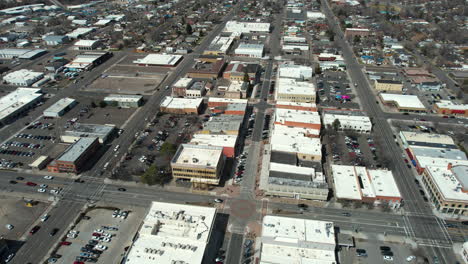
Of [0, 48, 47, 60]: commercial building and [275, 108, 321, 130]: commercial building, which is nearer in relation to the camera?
[275, 108, 321, 130]: commercial building

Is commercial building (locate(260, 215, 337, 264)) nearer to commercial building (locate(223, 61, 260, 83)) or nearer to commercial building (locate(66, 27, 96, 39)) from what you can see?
commercial building (locate(223, 61, 260, 83))

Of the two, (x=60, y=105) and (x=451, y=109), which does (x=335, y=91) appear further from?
(x=60, y=105)

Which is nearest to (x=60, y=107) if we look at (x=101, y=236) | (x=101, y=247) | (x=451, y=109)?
(x=101, y=236)

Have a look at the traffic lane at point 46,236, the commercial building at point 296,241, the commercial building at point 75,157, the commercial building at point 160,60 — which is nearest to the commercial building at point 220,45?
the commercial building at point 160,60

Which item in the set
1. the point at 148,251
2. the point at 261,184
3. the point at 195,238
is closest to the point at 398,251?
the point at 261,184

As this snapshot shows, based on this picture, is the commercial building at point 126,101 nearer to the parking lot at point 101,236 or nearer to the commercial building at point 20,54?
the parking lot at point 101,236

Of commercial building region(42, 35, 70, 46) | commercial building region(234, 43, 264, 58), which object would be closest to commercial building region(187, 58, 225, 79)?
commercial building region(234, 43, 264, 58)
